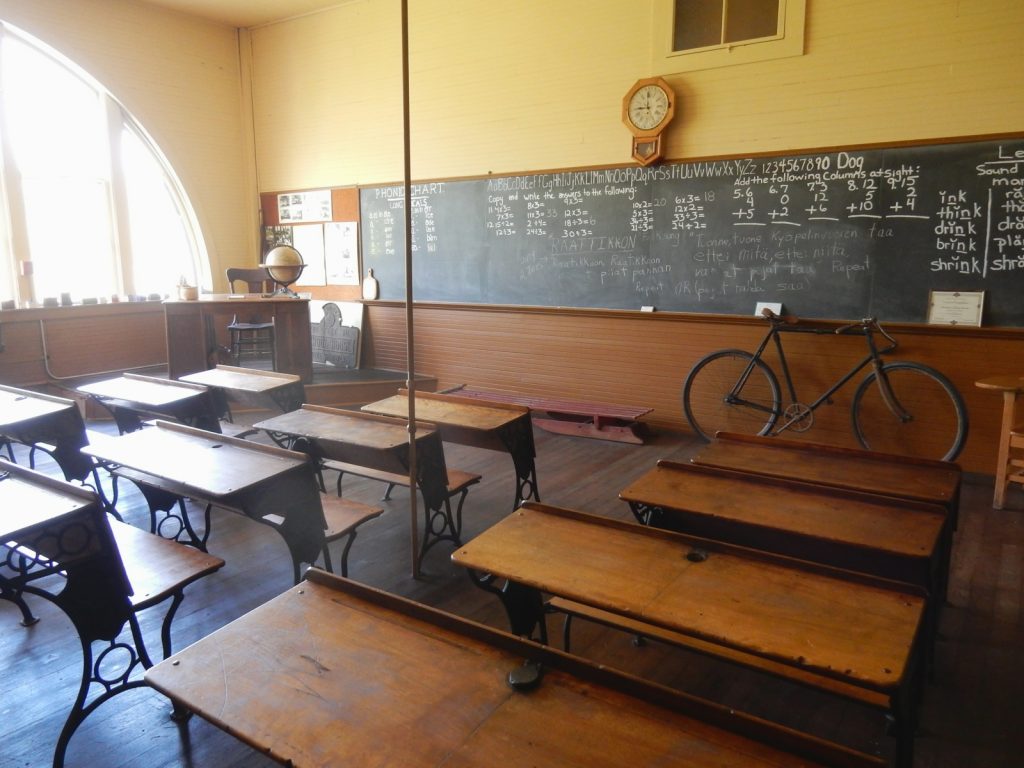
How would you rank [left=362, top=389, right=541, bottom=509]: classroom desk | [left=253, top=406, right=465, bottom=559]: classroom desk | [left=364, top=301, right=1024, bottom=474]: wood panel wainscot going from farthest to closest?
[left=364, top=301, right=1024, bottom=474]: wood panel wainscot → [left=362, top=389, right=541, bottom=509]: classroom desk → [left=253, top=406, right=465, bottom=559]: classroom desk

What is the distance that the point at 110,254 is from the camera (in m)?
7.04

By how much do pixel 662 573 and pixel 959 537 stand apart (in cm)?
273

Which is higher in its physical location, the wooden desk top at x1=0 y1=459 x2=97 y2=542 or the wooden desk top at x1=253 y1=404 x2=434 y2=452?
the wooden desk top at x1=0 y1=459 x2=97 y2=542

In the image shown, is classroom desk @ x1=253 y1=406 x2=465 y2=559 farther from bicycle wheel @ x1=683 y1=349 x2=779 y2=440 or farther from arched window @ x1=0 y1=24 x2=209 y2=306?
arched window @ x1=0 y1=24 x2=209 y2=306

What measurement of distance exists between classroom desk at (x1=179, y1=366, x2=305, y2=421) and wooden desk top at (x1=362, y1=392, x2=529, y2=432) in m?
0.59

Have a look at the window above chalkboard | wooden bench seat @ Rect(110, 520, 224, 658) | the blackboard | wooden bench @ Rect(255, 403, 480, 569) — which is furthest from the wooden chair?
wooden bench seat @ Rect(110, 520, 224, 658)

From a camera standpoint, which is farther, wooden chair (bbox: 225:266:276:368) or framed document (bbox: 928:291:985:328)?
wooden chair (bbox: 225:266:276:368)

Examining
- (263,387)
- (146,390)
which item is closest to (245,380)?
(263,387)

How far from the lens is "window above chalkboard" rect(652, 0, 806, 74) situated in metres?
4.65

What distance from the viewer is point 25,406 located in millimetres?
3459

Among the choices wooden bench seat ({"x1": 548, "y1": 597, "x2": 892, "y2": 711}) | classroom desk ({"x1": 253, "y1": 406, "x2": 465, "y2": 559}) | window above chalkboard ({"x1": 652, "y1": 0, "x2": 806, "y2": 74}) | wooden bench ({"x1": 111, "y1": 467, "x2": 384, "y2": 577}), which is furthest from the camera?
window above chalkboard ({"x1": 652, "y1": 0, "x2": 806, "y2": 74})

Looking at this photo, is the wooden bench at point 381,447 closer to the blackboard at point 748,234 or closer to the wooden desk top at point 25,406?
the wooden desk top at point 25,406

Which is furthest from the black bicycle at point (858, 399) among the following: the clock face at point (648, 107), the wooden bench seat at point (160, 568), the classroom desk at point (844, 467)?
the wooden bench seat at point (160, 568)

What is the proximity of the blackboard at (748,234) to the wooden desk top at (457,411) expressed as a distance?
232 centimetres
